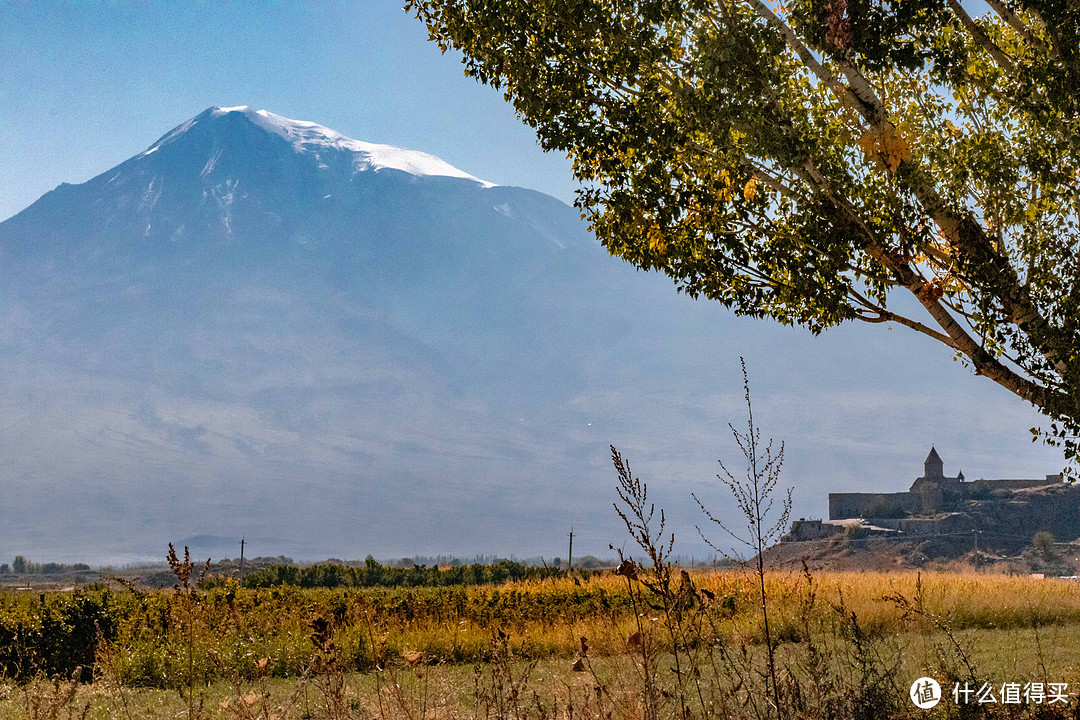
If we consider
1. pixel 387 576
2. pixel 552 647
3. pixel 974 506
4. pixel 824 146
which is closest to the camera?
pixel 824 146

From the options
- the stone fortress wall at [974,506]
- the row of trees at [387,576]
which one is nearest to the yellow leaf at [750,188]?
the row of trees at [387,576]

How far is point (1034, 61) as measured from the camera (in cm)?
659

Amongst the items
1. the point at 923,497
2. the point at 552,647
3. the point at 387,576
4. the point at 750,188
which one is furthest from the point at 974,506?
the point at 750,188

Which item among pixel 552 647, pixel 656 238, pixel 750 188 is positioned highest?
pixel 750 188

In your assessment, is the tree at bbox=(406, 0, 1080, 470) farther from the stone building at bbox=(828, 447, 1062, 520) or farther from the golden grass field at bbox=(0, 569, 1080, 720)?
the stone building at bbox=(828, 447, 1062, 520)

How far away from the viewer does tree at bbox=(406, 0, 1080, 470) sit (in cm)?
643

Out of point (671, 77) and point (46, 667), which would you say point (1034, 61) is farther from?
point (46, 667)

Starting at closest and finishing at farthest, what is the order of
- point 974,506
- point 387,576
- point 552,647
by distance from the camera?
point 552,647 → point 387,576 → point 974,506

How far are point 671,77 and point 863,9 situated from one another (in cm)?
157

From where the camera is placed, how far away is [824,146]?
6508 mm

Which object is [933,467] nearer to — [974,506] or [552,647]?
[974,506]

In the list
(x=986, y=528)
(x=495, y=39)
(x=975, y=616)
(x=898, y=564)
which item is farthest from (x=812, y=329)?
(x=986, y=528)

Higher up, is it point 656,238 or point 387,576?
point 656,238

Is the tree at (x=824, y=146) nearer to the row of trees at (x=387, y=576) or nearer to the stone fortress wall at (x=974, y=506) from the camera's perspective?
the row of trees at (x=387, y=576)
